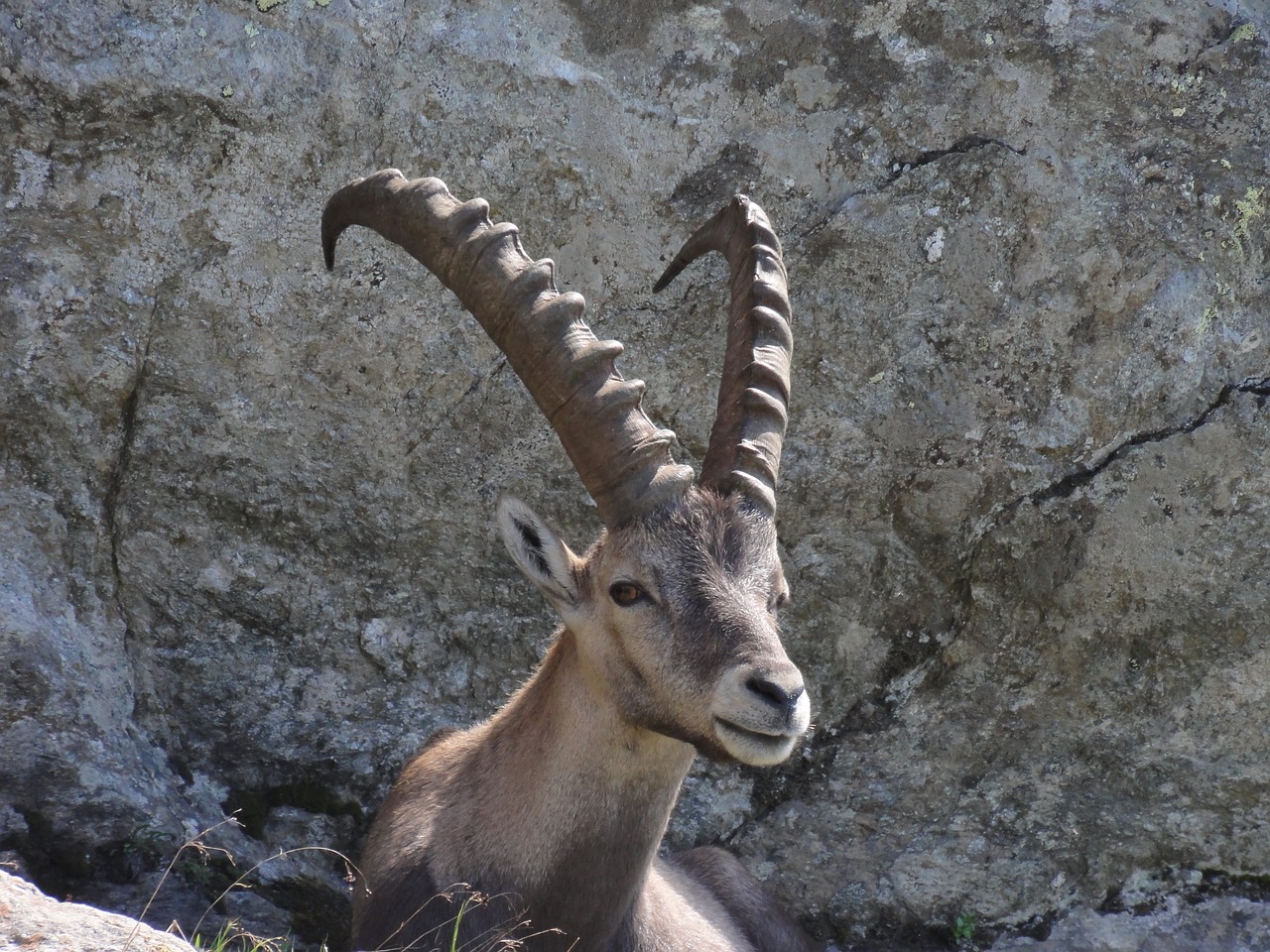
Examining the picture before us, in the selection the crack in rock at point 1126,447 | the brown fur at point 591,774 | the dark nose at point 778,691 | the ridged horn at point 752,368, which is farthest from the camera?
the crack in rock at point 1126,447

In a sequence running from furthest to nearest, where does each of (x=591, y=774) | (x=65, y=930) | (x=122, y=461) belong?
(x=122, y=461), (x=591, y=774), (x=65, y=930)

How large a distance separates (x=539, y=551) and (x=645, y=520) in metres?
0.54

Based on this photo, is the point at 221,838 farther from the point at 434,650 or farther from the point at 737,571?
the point at 737,571

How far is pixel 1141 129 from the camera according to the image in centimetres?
640

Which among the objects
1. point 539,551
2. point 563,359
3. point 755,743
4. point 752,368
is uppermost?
point 752,368

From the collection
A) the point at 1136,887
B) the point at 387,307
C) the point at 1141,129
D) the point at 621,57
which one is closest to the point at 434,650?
the point at 387,307

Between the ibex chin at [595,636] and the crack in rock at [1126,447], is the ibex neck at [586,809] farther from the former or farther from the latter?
the crack in rock at [1126,447]

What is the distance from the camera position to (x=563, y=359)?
4637 millimetres

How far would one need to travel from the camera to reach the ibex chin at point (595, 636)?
4555mm

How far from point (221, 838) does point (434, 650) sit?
1.28m

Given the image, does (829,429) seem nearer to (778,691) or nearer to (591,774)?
(591,774)

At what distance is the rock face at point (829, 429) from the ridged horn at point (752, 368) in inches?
37.6

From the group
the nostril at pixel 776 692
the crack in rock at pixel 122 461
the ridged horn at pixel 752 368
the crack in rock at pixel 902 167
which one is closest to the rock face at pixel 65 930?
the nostril at pixel 776 692

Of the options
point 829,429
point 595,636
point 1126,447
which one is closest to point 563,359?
point 595,636
